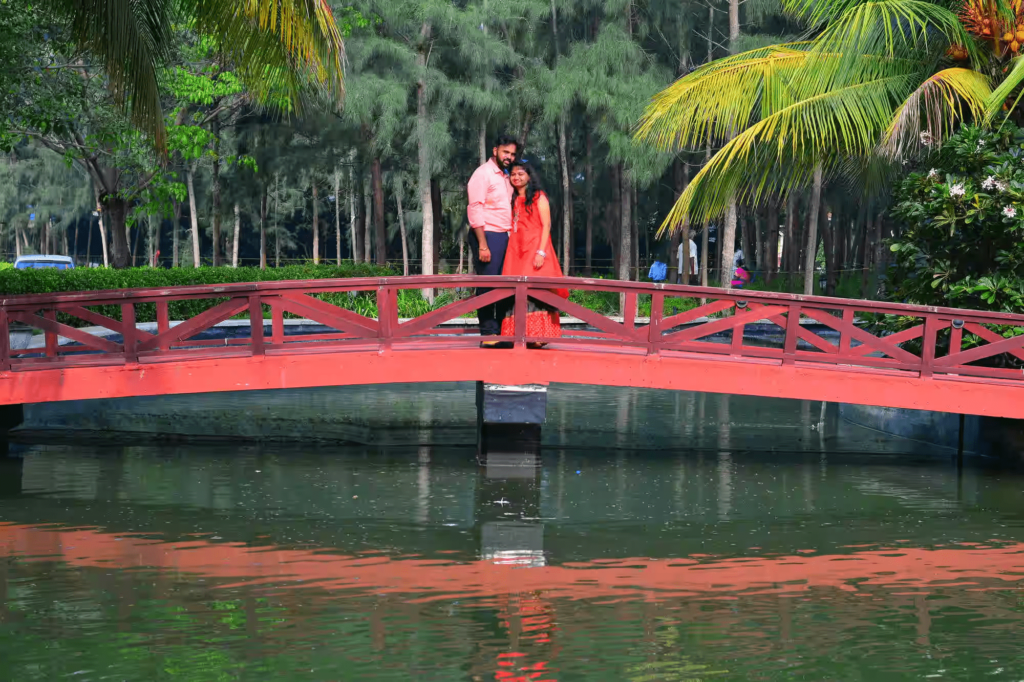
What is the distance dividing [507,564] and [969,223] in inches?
275

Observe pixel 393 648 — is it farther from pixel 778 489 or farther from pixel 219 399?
pixel 219 399

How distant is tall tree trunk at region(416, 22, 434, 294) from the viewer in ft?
102

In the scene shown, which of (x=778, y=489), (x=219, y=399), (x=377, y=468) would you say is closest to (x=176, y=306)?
(x=219, y=399)

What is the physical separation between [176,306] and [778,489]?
16.3 metres

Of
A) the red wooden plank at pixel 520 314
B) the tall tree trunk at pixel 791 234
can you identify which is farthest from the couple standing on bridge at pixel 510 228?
the tall tree trunk at pixel 791 234

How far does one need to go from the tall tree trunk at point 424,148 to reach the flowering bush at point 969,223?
17197mm

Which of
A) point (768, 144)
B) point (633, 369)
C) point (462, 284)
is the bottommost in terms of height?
point (633, 369)

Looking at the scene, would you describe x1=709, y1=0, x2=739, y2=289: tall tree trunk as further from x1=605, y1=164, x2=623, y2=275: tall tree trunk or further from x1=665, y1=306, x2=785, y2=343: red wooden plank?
x1=665, y1=306, x2=785, y2=343: red wooden plank

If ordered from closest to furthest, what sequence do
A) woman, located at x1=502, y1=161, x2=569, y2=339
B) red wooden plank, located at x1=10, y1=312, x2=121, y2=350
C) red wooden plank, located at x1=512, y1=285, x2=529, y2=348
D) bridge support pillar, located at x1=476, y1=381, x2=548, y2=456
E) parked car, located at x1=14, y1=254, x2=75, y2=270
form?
red wooden plank, located at x1=10, y1=312, x2=121, y2=350, woman, located at x1=502, y1=161, x2=569, y2=339, red wooden plank, located at x1=512, y1=285, x2=529, y2=348, bridge support pillar, located at x1=476, y1=381, x2=548, y2=456, parked car, located at x1=14, y1=254, x2=75, y2=270

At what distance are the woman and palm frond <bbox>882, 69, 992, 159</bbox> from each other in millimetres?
4069

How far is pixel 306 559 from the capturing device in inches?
361

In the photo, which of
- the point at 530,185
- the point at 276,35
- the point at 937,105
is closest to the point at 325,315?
the point at 530,185

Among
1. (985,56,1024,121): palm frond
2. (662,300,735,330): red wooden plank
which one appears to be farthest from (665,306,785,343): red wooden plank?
(985,56,1024,121): palm frond

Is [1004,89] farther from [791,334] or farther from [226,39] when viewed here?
[226,39]
